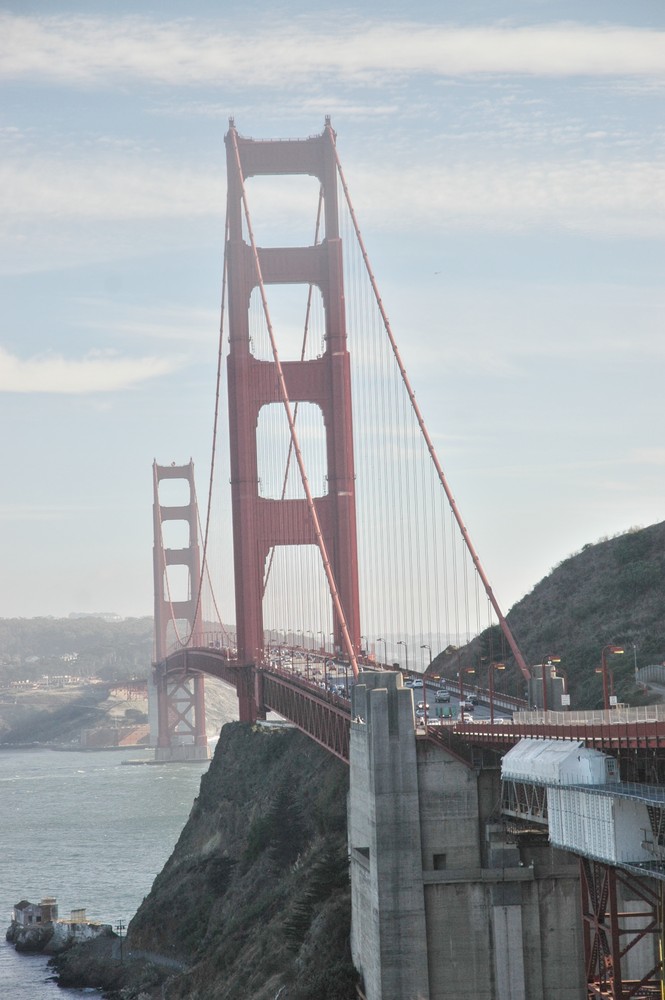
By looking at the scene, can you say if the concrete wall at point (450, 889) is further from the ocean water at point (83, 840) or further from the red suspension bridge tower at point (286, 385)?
the red suspension bridge tower at point (286, 385)

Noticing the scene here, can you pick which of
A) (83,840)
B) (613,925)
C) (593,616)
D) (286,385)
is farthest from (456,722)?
(83,840)

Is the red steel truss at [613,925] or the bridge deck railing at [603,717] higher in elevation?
the bridge deck railing at [603,717]

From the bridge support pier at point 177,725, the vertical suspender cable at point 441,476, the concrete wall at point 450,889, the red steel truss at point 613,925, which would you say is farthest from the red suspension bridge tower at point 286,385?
the bridge support pier at point 177,725

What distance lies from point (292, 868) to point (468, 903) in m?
16.7

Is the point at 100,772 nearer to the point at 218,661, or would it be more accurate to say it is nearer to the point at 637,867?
the point at 218,661

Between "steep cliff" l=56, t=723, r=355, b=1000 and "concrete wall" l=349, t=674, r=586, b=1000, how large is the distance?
340cm

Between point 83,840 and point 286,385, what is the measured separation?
35.9m

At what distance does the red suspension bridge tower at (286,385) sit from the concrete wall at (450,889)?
28030mm

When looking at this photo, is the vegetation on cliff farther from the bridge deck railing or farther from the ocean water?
the bridge deck railing

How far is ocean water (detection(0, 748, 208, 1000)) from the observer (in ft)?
219

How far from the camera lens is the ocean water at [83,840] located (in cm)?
6688

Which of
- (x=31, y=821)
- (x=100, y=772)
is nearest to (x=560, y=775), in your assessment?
(x=31, y=821)

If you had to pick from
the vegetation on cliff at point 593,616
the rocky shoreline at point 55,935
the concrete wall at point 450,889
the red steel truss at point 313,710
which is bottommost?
the rocky shoreline at point 55,935

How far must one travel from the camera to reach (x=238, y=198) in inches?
2618
